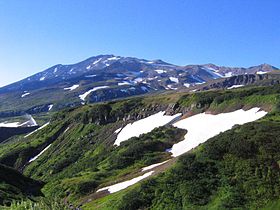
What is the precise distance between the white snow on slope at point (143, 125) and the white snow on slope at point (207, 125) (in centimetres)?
1478

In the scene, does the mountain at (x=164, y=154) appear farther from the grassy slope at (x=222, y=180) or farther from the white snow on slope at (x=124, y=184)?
the white snow on slope at (x=124, y=184)

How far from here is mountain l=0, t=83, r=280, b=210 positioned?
2370 inches

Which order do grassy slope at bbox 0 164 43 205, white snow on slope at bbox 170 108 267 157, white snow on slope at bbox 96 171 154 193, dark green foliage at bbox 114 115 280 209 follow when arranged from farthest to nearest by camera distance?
1. white snow on slope at bbox 170 108 267 157
2. white snow on slope at bbox 96 171 154 193
3. grassy slope at bbox 0 164 43 205
4. dark green foliage at bbox 114 115 280 209

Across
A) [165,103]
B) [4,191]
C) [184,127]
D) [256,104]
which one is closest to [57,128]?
[165,103]

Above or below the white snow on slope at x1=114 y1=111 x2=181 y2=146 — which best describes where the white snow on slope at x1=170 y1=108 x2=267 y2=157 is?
above

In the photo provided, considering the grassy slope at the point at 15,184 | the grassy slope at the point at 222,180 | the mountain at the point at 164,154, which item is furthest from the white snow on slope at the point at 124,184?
the grassy slope at the point at 15,184

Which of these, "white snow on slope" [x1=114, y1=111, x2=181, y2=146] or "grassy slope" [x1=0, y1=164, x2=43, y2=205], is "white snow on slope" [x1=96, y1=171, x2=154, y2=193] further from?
"white snow on slope" [x1=114, y1=111, x2=181, y2=146]

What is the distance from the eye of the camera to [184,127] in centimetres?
11688

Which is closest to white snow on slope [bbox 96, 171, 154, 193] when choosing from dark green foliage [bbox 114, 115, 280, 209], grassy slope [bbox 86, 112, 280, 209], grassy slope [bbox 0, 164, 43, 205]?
grassy slope [bbox 86, 112, 280, 209]

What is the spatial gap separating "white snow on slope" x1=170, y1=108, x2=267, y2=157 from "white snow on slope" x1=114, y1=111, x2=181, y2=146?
48.5 feet

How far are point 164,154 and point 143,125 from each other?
142 ft

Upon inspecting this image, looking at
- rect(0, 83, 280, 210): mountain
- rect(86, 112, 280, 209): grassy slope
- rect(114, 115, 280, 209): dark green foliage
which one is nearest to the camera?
rect(86, 112, 280, 209): grassy slope

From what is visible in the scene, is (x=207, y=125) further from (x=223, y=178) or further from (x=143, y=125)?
(x=223, y=178)

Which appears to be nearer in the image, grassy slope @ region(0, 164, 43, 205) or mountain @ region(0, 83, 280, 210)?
mountain @ region(0, 83, 280, 210)
